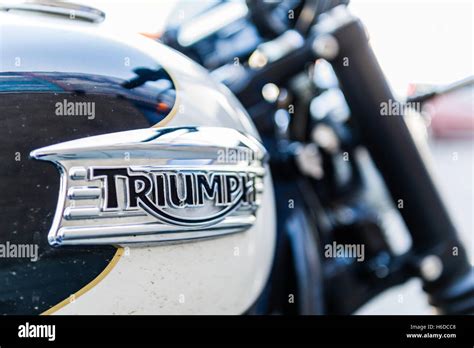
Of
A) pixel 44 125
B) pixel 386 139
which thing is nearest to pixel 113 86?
pixel 44 125

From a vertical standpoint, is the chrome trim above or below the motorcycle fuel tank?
above

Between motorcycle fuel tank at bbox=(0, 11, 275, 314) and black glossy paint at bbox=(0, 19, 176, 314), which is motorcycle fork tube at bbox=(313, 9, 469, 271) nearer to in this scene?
motorcycle fuel tank at bbox=(0, 11, 275, 314)

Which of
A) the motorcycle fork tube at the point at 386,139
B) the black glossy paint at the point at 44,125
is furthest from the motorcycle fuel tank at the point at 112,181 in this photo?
the motorcycle fork tube at the point at 386,139

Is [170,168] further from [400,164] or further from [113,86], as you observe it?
[400,164]

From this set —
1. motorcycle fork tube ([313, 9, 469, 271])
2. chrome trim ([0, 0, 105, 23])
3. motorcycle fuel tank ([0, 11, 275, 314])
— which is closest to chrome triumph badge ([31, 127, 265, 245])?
motorcycle fuel tank ([0, 11, 275, 314])

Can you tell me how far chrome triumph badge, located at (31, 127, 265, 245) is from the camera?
1022 millimetres

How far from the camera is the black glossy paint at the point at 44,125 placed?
1.02m

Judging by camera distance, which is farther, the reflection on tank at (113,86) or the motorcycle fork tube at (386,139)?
the motorcycle fork tube at (386,139)

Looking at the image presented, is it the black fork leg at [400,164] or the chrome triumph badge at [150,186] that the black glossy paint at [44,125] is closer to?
the chrome triumph badge at [150,186]

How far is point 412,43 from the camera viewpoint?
5.21ft

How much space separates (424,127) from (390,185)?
216 millimetres

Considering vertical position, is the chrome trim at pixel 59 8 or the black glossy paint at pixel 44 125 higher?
the chrome trim at pixel 59 8

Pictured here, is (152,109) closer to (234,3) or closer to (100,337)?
(100,337)

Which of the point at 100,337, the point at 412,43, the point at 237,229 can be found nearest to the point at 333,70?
the point at 412,43
